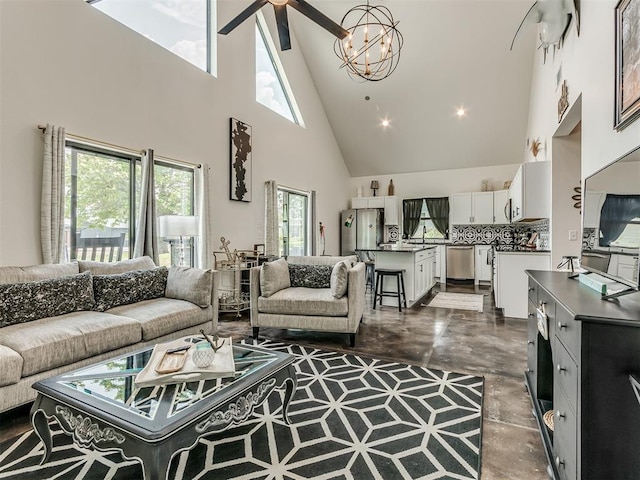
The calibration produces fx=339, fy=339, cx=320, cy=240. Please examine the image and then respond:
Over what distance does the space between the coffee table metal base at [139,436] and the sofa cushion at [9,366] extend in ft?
1.71

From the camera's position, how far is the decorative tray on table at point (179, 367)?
1.63 metres

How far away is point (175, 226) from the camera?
3.74 meters

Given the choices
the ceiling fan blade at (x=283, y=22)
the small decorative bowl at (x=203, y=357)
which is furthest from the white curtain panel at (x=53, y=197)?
the ceiling fan blade at (x=283, y=22)

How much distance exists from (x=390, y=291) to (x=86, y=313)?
3.87m

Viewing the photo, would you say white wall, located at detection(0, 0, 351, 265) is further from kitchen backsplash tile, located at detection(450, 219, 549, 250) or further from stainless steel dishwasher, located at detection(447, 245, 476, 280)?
kitchen backsplash tile, located at detection(450, 219, 549, 250)

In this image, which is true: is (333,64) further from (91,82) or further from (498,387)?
(498,387)

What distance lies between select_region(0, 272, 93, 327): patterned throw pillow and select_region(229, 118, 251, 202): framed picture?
2.58m

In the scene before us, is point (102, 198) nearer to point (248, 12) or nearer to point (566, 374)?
point (248, 12)

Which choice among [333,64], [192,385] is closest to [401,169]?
[333,64]

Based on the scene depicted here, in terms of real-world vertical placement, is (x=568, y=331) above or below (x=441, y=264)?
above

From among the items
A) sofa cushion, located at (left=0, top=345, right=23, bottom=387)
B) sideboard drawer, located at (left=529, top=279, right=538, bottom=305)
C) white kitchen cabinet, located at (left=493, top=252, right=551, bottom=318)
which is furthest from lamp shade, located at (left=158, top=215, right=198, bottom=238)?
white kitchen cabinet, located at (left=493, top=252, right=551, bottom=318)

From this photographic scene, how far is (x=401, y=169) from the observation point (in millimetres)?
8664

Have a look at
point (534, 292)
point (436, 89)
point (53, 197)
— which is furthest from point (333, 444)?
point (436, 89)

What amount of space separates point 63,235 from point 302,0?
2.99 m
